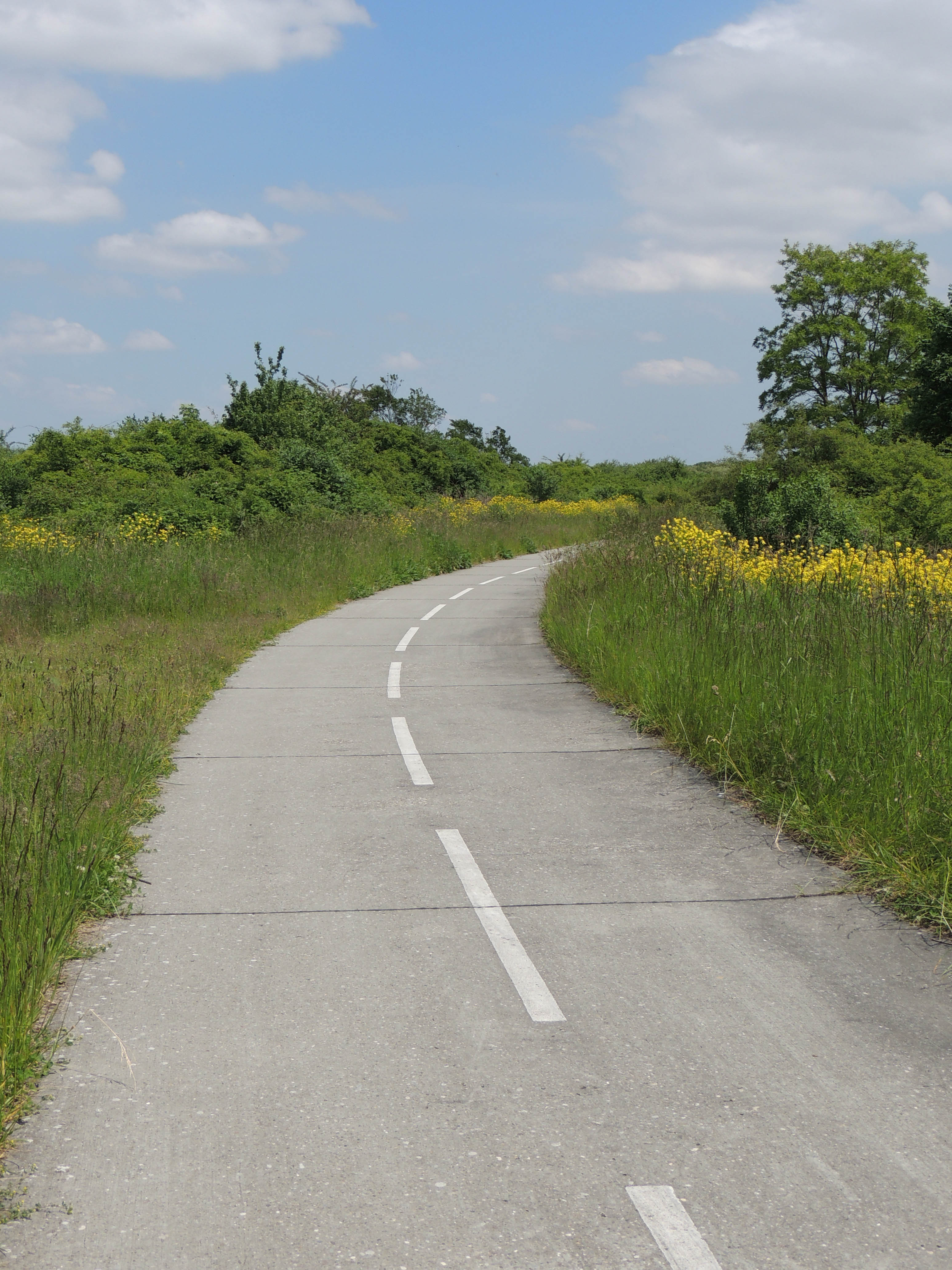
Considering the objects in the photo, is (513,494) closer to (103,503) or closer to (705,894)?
(103,503)

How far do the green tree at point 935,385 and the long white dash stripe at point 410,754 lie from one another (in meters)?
40.7

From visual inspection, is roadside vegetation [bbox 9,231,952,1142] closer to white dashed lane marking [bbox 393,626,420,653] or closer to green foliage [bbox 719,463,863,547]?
green foliage [bbox 719,463,863,547]

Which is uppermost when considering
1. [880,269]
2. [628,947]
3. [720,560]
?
[880,269]

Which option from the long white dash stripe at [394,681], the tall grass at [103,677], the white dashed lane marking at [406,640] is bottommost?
the long white dash stripe at [394,681]

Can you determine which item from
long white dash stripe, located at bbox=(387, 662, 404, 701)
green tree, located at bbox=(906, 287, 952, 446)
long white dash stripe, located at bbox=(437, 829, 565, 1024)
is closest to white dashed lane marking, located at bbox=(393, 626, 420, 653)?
long white dash stripe, located at bbox=(387, 662, 404, 701)

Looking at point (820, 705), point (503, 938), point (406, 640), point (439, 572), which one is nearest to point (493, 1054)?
point (503, 938)

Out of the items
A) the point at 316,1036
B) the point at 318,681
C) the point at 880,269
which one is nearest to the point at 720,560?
the point at 318,681

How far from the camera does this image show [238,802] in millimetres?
7863

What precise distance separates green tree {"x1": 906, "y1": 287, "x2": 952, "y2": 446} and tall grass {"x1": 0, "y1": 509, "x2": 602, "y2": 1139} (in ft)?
80.9

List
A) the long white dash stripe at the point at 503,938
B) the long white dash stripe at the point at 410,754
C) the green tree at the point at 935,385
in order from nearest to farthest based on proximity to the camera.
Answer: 1. the long white dash stripe at the point at 503,938
2. the long white dash stripe at the point at 410,754
3. the green tree at the point at 935,385

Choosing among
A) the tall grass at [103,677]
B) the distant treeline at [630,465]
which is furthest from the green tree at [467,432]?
the tall grass at [103,677]

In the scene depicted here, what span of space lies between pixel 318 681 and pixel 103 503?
823 inches

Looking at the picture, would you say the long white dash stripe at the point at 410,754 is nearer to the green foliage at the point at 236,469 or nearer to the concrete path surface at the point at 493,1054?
the concrete path surface at the point at 493,1054

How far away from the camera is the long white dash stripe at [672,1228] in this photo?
2982 millimetres
